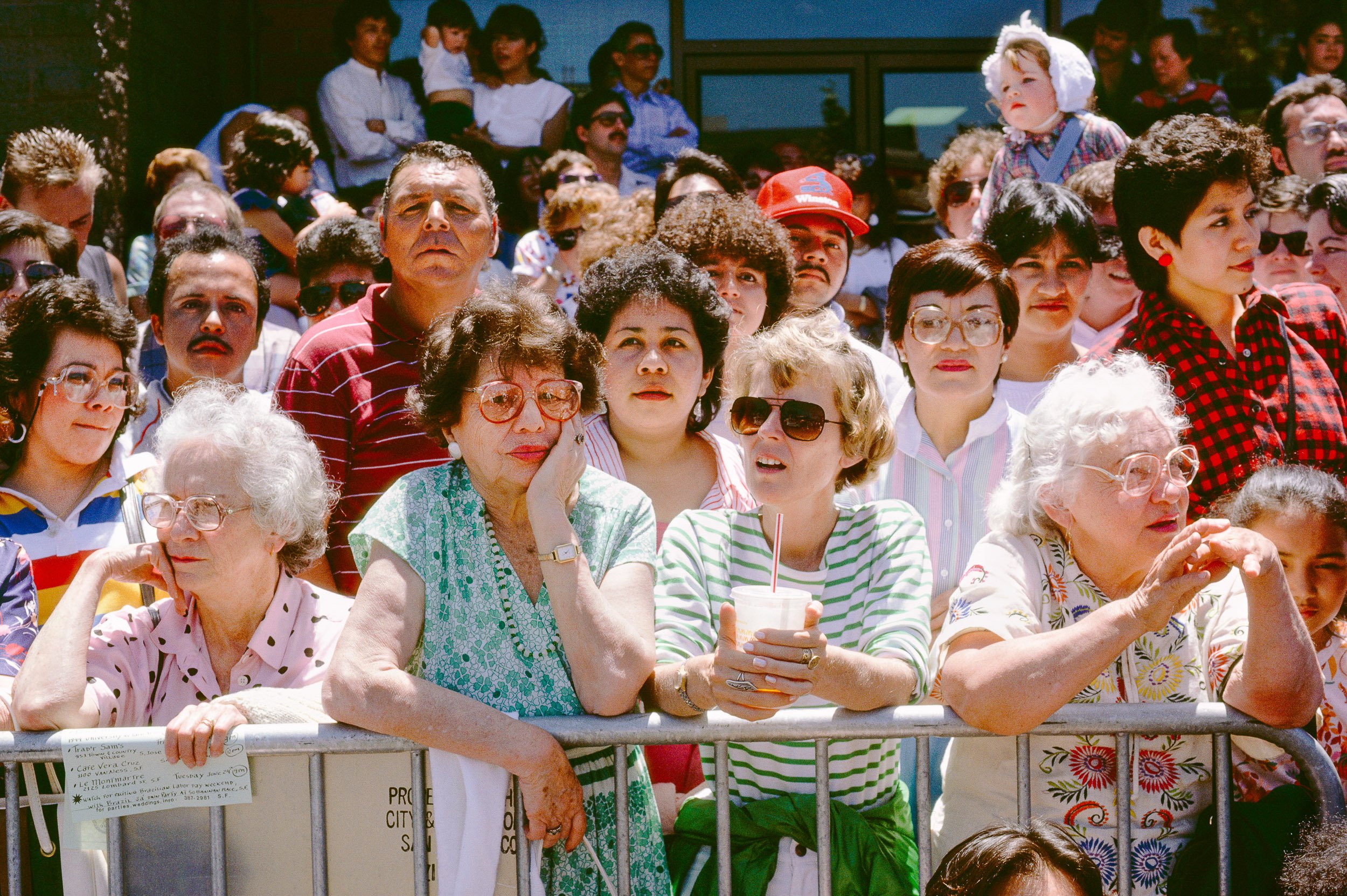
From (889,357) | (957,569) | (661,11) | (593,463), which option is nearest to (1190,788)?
(957,569)

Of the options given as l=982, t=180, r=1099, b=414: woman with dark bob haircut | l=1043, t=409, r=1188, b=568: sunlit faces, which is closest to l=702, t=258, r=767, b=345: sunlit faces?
l=982, t=180, r=1099, b=414: woman with dark bob haircut

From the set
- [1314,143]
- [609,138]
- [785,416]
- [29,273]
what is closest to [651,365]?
[785,416]

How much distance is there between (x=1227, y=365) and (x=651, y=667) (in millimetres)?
1913

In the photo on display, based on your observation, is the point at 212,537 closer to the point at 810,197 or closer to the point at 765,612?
the point at 765,612

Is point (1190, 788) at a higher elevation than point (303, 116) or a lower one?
lower

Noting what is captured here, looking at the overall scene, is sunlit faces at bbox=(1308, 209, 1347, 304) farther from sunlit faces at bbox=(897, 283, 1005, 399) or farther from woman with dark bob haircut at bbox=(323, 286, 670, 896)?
woman with dark bob haircut at bbox=(323, 286, 670, 896)

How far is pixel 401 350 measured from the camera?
3.51 m

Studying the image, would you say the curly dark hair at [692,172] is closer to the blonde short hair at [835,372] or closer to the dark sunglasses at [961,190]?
the dark sunglasses at [961,190]

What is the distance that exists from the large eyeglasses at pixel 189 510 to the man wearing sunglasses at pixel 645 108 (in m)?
4.76

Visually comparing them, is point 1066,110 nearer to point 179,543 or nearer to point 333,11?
point 179,543

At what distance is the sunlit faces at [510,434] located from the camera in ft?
8.30

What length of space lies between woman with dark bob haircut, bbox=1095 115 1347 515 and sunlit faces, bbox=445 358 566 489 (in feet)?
5.77

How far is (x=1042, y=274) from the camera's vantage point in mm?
3834

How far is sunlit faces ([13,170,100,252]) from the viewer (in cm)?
497
